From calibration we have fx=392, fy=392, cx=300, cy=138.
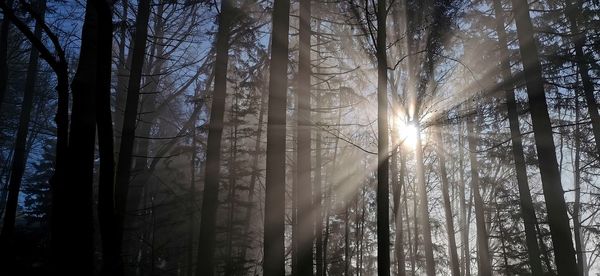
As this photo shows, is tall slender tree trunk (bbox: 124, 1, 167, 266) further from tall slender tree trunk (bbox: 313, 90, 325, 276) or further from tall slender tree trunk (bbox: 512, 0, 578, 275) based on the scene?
tall slender tree trunk (bbox: 512, 0, 578, 275)

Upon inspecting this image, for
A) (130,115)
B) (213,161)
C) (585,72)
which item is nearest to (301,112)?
(213,161)

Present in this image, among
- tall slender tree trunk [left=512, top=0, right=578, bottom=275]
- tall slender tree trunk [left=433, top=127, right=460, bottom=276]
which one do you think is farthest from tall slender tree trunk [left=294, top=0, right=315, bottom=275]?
tall slender tree trunk [left=433, top=127, right=460, bottom=276]

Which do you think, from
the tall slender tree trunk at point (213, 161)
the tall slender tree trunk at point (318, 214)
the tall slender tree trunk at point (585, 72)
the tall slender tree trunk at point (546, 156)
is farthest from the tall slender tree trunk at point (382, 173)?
A: the tall slender tree trunk at point (585, 72)

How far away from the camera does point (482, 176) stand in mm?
22094

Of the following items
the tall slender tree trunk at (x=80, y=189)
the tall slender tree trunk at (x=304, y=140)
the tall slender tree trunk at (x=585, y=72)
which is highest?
Answer: the tall slender tree trunk at (x=585, y=72)

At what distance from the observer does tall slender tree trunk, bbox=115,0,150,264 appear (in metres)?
7.35

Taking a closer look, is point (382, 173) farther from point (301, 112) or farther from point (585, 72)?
point (585, 72)

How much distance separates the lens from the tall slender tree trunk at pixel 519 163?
1159cm

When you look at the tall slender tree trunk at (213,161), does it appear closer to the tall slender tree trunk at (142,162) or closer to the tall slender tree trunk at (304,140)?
the tall slender tree trunk at (304,140)

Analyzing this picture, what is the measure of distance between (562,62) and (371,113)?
5581mm

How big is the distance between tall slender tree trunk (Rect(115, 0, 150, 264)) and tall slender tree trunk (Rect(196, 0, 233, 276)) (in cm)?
172

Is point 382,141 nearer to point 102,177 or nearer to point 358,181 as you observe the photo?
point 102,177

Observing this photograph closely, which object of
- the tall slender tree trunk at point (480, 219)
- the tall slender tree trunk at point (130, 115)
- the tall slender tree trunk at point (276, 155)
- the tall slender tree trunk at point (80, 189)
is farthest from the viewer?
the tall slender tree trunk at point (480, 219)

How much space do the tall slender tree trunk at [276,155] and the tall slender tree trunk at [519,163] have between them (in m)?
7.46
